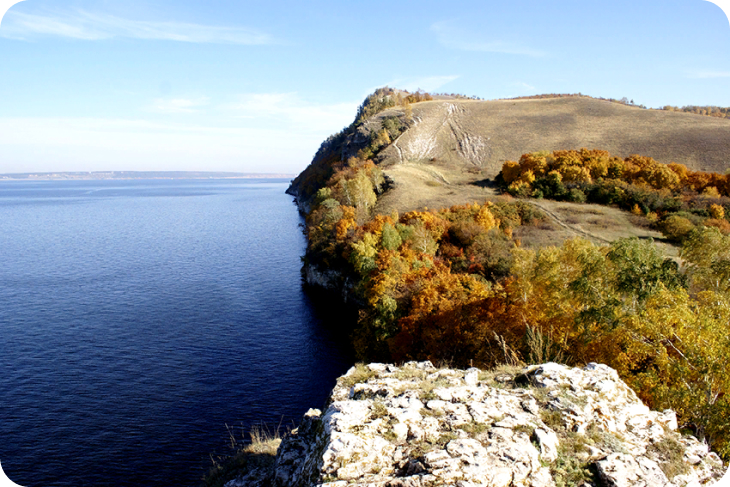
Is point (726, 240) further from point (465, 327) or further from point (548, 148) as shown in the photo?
point (548, 148)

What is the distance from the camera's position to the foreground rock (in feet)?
32.8

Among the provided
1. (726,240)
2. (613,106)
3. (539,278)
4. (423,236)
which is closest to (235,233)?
(423,236)

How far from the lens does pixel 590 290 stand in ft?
74.6

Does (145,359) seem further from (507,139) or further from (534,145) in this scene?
(507,139)

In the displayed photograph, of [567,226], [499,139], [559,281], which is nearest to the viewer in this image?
[559,281]

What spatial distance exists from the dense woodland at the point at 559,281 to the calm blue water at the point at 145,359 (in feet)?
29.0

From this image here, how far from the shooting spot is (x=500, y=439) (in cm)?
1077

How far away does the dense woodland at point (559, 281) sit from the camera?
17.4 meters

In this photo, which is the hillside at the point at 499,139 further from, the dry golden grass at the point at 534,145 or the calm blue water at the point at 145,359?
the calm blue water at the point at 145,359

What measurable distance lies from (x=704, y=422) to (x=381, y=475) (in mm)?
12129

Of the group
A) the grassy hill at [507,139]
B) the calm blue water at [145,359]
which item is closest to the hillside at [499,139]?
the grassy hill at [507,139]

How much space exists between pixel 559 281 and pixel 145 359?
35.8 metres

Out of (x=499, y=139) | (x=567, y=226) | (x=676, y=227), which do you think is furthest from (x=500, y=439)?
(x=499, y=139)

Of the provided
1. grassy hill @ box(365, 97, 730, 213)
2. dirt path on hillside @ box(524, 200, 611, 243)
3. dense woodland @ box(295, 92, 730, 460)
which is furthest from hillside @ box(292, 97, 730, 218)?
dirt path on hillside @ box(524, 200, 611, 243)
